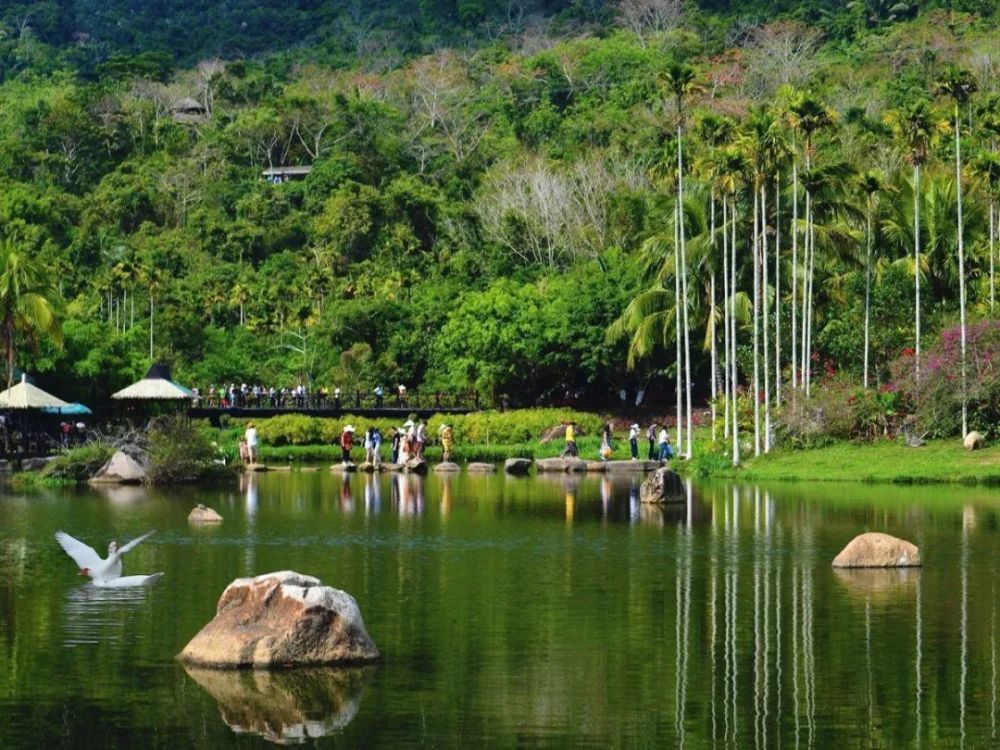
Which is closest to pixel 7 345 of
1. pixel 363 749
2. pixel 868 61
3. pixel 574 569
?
pixel 574 569

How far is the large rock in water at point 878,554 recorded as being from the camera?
30.4 m

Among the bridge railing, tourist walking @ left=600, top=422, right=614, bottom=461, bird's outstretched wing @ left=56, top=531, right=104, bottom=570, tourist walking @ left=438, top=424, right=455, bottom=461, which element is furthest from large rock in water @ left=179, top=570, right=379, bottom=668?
the bridge railing

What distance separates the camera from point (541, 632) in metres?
24.1

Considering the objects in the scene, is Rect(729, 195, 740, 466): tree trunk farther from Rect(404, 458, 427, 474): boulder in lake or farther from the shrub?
the shrub

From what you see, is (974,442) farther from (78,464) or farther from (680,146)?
(78,464)

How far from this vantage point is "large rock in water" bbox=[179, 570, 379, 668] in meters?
20.9

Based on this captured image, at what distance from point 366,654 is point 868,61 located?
364 feet

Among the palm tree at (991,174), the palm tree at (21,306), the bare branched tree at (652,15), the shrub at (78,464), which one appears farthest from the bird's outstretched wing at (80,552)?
the bare branched tree at (652,15)

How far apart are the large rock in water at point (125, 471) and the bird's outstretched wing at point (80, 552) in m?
26.4

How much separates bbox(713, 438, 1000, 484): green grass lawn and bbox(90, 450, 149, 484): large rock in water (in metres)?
16.4

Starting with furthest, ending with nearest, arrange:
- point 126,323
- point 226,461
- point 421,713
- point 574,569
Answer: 1. point 126,323
2. point 226,461
3. point 574,569
4. point 421,713

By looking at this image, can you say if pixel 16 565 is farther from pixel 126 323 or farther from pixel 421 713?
pixel 126 323

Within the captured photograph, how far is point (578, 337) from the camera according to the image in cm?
→ 7981

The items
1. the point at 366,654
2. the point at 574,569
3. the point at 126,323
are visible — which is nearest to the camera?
the point at 366,654
